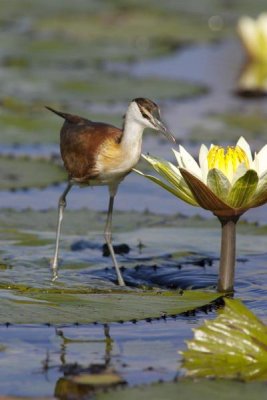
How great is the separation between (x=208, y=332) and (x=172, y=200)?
→ 12.9 ft

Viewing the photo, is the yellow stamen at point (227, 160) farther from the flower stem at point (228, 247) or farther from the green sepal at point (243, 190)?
the flower stem at point (228, 247)

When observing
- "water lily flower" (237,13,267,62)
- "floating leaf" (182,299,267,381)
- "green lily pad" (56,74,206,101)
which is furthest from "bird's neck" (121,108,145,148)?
"water lily flower" (237,13,267,62)

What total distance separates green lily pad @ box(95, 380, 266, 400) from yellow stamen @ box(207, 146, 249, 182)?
1290 millimetres

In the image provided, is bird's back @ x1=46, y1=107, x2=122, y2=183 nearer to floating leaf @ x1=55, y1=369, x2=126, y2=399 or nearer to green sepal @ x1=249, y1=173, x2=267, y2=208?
green sepal @ x1=249, y1=173, x2=267, y2=208

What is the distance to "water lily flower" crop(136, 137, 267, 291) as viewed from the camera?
5.40m

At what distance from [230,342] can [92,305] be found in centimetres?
89

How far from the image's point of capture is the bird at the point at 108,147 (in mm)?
6383

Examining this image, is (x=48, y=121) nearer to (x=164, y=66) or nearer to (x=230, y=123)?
(x=230, y=123)

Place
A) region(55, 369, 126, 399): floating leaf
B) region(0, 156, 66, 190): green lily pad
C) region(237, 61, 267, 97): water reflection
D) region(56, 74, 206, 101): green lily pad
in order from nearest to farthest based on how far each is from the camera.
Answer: region(55, 369, 126, 399): floating leaf < region(0, 156, 66, 190): green lily pad < region(56, 74, 206, 101): green lily pad < region(237, 61, 267, 97): water reflection

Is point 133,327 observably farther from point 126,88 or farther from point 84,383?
point 126,88

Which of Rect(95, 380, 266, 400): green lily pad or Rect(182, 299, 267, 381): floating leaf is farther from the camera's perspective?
Rect(182, 299, 267, 381): floating leaf

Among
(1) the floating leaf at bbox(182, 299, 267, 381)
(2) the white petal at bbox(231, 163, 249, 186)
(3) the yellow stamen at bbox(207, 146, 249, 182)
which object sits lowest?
(1) the floating leaf at bbox(182, 299, 267, 381)

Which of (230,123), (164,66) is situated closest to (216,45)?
(164,66)

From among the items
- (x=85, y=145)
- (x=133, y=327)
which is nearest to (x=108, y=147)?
(x=85, y=145)
